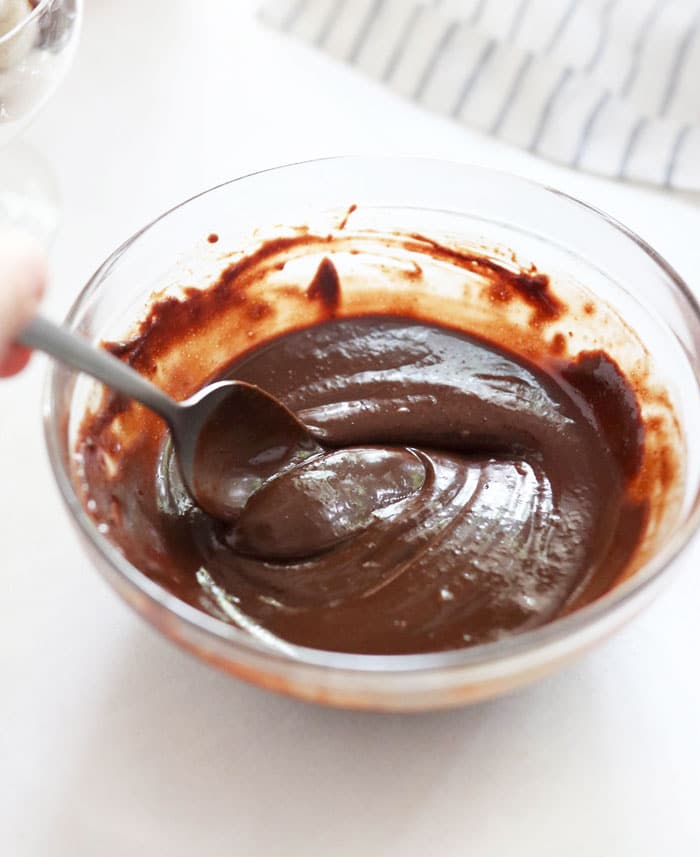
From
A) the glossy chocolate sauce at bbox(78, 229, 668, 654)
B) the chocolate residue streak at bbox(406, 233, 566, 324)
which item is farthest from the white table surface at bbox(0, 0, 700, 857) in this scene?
the chocolate residue streak at bbox(406, 233, 566, 324)

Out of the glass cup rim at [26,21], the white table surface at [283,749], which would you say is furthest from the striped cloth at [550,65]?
the white table surface at [283,749]

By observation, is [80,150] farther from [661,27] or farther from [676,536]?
[676,536]

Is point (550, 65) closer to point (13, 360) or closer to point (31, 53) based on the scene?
point (31, 53)

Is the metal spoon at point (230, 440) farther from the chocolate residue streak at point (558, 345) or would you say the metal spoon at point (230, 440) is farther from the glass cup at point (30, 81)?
the glass cup at point (30, 81)

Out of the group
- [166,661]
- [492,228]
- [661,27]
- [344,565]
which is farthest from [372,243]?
[661,27]

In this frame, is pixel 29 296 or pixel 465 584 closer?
pixel 29 296

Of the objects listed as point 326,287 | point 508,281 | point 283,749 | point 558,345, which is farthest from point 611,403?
point 283,749
